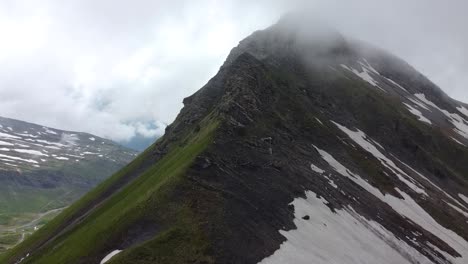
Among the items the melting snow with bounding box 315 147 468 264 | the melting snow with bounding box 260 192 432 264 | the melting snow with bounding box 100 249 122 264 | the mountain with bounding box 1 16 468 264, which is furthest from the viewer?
the melting snow with bounding box 315 147 468 264

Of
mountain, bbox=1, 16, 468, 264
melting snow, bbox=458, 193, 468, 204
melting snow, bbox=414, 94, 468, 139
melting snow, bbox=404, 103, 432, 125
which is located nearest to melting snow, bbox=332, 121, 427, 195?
mountain, bbox=1, 16, 468, 264

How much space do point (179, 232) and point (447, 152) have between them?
114 meters

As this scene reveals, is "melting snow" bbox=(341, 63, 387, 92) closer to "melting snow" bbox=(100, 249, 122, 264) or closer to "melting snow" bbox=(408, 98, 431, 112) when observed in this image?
"melting snow" bbox=(408, 98, 431, 112)

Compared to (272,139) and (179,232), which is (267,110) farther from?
(179,232)

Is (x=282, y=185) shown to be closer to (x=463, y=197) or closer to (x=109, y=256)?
(x=109, y=256)

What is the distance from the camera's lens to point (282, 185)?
64.1 metres

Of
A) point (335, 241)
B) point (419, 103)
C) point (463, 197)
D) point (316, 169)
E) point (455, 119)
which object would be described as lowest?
point (335, 241)

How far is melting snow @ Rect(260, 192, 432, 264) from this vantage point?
51.0 metres

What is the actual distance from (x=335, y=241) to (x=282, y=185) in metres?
10.4

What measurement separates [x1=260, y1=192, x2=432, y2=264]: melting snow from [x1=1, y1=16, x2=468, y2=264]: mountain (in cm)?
21

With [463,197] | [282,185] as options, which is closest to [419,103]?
[463,197]

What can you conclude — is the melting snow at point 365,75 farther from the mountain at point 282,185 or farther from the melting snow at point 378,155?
→ the melting snow at point 378,155

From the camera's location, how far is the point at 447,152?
137 metres

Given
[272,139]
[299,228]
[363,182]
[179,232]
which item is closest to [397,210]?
[363,182]
